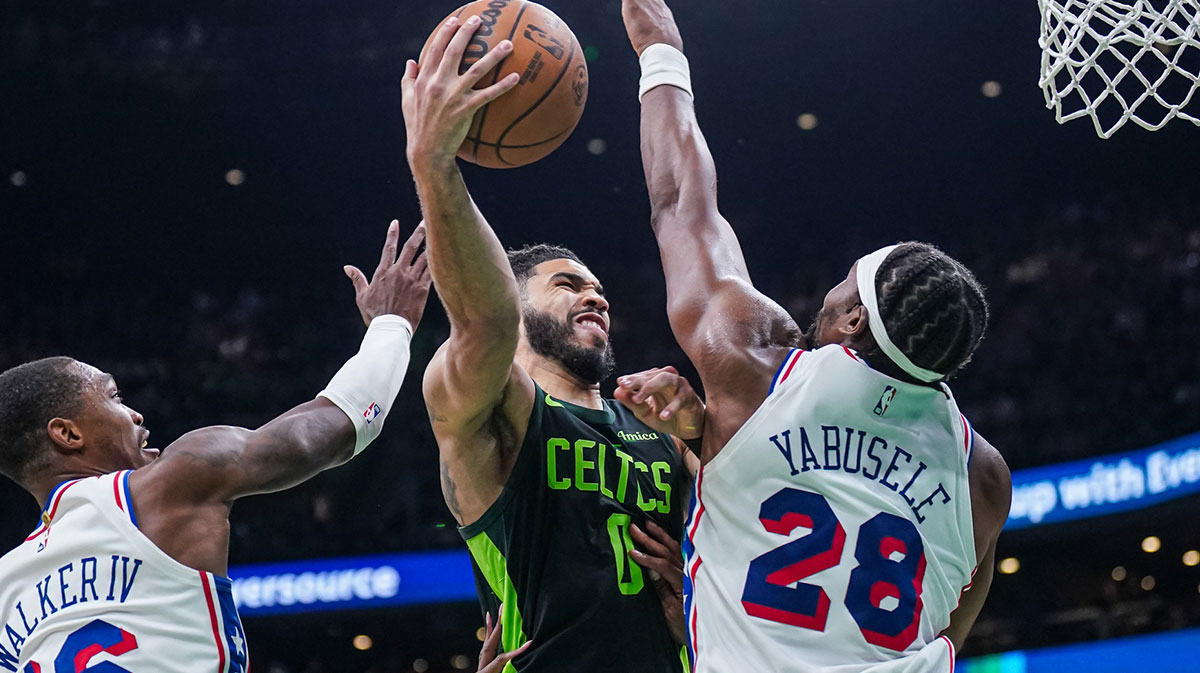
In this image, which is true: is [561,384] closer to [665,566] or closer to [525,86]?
[665,566]

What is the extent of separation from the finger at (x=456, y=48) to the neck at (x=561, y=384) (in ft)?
3.85

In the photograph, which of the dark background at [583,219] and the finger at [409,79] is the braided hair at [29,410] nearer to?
the finger at [409,79]

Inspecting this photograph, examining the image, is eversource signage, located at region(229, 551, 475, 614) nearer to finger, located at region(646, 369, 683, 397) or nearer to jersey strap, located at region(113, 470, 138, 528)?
jersey strap, located at region(113, 470, 138, 528)

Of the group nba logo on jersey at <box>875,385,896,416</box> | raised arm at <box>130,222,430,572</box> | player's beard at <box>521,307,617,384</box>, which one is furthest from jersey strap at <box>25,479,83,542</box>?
nba logo on jersey at <box>875,385,896,416</box>

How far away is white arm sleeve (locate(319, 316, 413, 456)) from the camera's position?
3.35 meters

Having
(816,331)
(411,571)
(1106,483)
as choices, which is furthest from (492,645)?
(1106,483)

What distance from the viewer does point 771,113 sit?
1088cm

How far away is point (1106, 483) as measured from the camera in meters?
9.78

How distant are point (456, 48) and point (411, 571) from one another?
350 inches

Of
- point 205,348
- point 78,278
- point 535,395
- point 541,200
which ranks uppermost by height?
point 535,395

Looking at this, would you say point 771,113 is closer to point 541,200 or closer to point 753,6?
point 753,6

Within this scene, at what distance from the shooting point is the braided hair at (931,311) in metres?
2.46

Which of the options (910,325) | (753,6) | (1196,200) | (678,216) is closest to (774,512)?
(910,325)

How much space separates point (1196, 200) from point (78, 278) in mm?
10859
